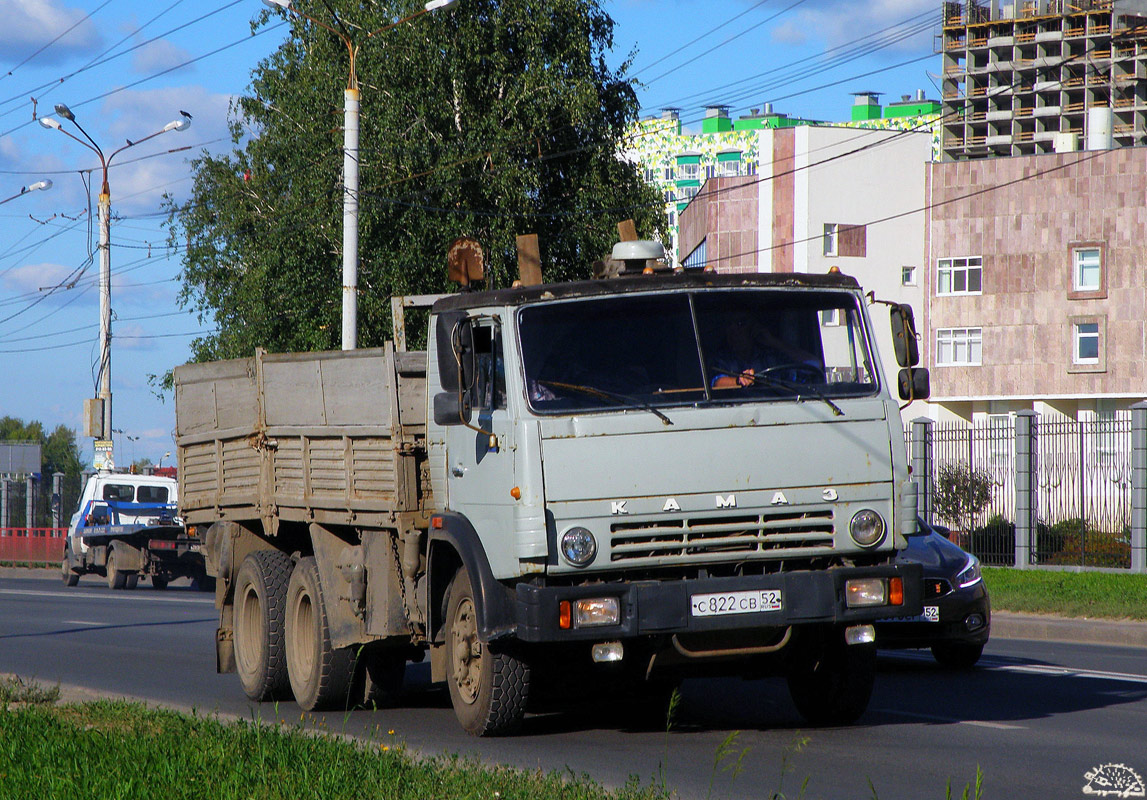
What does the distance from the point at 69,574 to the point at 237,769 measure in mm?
27170

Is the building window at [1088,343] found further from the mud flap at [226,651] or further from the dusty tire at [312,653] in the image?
the dusty tire at [312,653]

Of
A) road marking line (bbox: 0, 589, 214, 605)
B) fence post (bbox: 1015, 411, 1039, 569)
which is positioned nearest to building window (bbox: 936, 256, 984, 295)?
fence post (bbox: 1015, 411, 1039, 569)

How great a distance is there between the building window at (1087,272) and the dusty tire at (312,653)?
48.8m

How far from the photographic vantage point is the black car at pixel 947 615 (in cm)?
1153

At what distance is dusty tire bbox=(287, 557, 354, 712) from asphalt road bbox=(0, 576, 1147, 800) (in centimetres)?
21

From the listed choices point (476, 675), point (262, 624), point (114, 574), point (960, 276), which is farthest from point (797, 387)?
point (960, 276)

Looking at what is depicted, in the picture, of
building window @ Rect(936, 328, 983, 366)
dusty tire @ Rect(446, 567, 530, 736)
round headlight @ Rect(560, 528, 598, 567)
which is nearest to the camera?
round headlight @ Rect(560, 528, 598, 567)

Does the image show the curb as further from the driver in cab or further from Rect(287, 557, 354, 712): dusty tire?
the driver in cab

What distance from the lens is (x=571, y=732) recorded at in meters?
8.76

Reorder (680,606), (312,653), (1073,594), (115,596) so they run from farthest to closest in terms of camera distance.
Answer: (115,596) < (1073,594) < (312,653) < (680,606)

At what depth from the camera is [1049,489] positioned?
2444 cm

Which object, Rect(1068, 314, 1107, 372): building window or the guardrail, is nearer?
the guardrail

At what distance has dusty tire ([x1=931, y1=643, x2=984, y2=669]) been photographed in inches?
473

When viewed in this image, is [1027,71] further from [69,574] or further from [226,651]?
[226,651]
